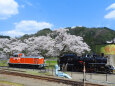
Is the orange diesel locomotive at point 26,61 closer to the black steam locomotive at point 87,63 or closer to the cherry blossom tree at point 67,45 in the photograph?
the black steam locomotive at point 87,63

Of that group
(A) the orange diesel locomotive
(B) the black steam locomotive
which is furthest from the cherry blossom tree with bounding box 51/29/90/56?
(B) the black steam locomotive

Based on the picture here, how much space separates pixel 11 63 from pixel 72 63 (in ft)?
43.8

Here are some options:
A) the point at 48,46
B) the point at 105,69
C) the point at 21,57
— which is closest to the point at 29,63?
the point at 21,57

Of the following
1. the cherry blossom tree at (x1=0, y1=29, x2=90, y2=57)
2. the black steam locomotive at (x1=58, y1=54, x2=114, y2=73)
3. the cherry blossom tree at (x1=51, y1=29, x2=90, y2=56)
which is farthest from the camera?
the cherry blossom tree at (x1=0, y1=29, x2=90, y2=57)

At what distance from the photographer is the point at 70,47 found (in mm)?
27672

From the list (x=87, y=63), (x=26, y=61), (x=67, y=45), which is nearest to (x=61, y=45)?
(x=67, y=45)

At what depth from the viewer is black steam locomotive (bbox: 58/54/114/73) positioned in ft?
58.5

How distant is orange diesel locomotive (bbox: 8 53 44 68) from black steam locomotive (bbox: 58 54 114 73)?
14.9ft

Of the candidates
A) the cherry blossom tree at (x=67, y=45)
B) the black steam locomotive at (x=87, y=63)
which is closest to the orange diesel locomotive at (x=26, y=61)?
the black steam locomotive at (x=87, y=63)

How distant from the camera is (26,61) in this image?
24281mm

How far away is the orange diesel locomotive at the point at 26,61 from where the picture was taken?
23.4 m

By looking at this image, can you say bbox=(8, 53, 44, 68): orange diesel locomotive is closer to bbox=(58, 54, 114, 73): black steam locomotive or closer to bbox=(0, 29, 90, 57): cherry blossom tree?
bbox=(58, 54, 114, 73): black steam locomotive

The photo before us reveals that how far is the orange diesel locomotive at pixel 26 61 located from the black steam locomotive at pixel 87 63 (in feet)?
14.9

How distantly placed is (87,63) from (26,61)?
473 inches
